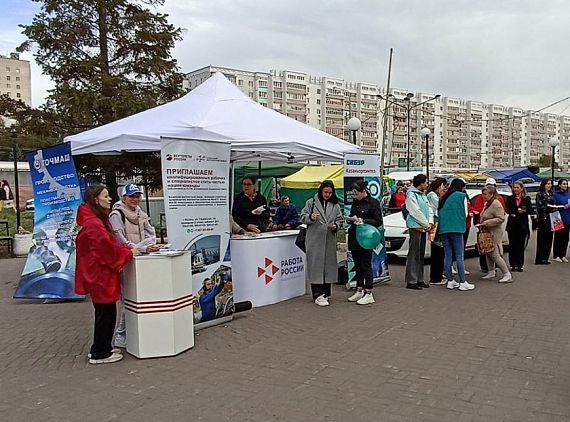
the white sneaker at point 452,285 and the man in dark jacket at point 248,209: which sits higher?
the man in dark jacket at point 248,209

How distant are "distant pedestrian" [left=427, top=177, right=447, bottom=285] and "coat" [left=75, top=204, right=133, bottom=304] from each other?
566 centimetres

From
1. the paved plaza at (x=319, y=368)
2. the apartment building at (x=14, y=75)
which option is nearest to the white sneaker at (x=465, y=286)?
the paved plaza at (x=319, y=368)

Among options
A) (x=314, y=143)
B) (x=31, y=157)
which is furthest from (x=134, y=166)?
(x=314, y=143)

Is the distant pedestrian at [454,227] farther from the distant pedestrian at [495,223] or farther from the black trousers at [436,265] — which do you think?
the distant pedestrian at [495,223]

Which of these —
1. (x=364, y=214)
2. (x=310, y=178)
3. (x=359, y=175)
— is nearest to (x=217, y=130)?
(x=359, y=175)

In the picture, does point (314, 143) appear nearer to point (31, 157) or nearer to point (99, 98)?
point (31, 157)

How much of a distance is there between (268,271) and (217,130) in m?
2.18

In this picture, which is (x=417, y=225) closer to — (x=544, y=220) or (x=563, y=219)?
(x=544, y=220)

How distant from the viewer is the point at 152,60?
1412 centimetres

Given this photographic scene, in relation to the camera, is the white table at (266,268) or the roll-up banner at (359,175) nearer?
the white table at (266,268)

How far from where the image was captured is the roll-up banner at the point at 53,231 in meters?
8.05

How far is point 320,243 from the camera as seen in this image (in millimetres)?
7367

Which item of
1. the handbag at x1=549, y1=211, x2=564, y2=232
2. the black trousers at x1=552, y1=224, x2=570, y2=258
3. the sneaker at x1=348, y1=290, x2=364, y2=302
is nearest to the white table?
the sneaker at x1=348, y1=290, x2=364, y2=302

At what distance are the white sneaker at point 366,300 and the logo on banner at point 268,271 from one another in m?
1.27
